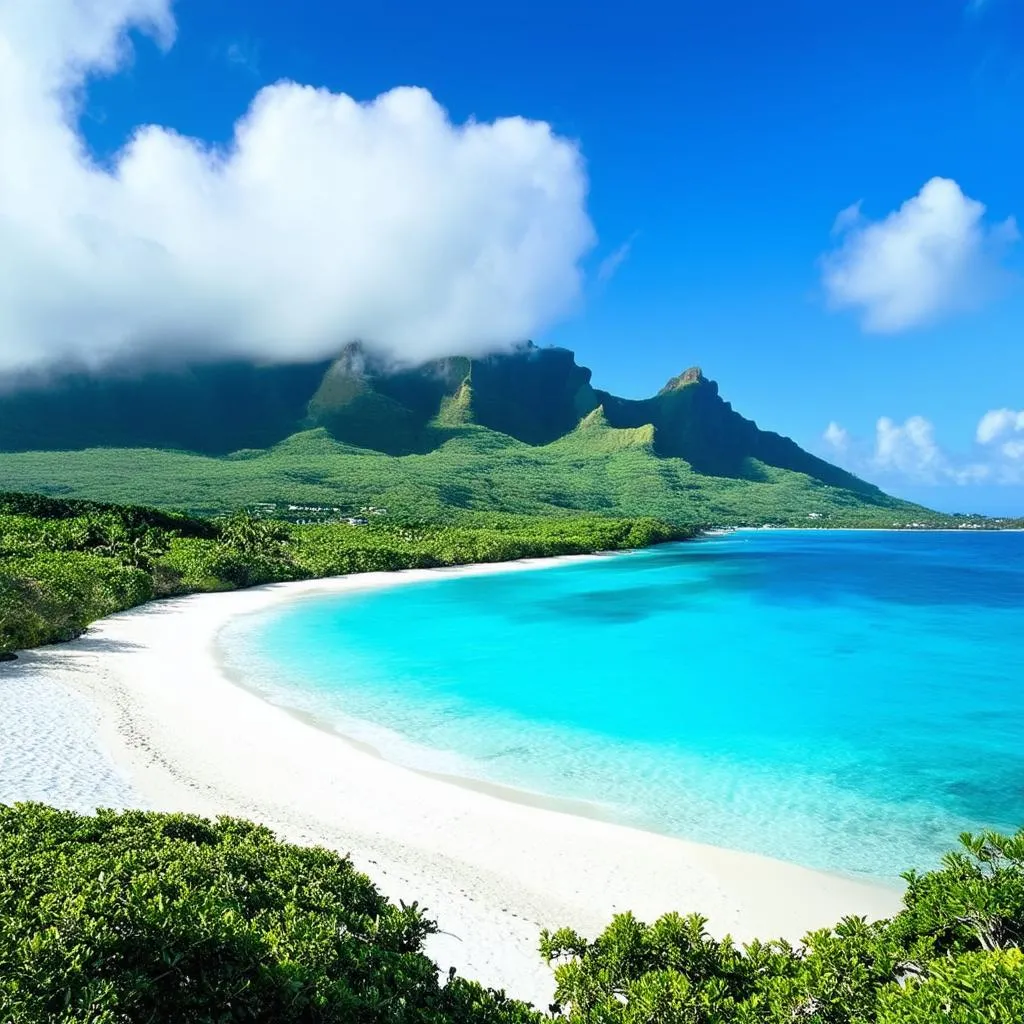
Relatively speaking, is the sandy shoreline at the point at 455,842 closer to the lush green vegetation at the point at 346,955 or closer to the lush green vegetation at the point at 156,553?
the lush green vegetation at the point at 346,955

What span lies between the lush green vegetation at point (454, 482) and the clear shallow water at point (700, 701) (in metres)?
63.7

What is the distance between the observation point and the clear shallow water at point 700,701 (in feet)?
43.7

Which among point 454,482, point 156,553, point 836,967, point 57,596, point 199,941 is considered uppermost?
point 454,482

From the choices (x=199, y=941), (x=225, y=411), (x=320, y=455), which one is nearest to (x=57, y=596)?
(x=199, y=941)

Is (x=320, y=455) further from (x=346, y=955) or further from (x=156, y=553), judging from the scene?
(x=346, y=955)

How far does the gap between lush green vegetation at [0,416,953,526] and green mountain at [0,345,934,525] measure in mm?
476

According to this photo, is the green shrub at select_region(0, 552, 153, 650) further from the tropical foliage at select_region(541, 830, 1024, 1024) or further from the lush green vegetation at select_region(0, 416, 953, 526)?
the lush green vegetation at select_region(0, 416, 953, 526)

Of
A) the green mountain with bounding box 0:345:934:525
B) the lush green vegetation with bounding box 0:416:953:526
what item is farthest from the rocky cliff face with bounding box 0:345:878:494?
the lush green vegetation with bounding box 0:416:953:526

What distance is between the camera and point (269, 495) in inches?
4028

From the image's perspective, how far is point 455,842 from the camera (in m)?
10.5

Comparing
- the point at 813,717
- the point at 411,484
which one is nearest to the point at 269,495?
the point at 411,484

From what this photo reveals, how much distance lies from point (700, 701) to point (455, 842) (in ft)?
44.6

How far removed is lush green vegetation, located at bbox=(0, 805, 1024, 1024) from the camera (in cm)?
371

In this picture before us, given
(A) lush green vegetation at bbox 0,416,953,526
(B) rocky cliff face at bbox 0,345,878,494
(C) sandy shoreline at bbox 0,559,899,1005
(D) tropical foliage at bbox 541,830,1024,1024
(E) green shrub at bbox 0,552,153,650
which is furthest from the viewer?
(B) rocky cliff face at bbox 0,345,878,494
